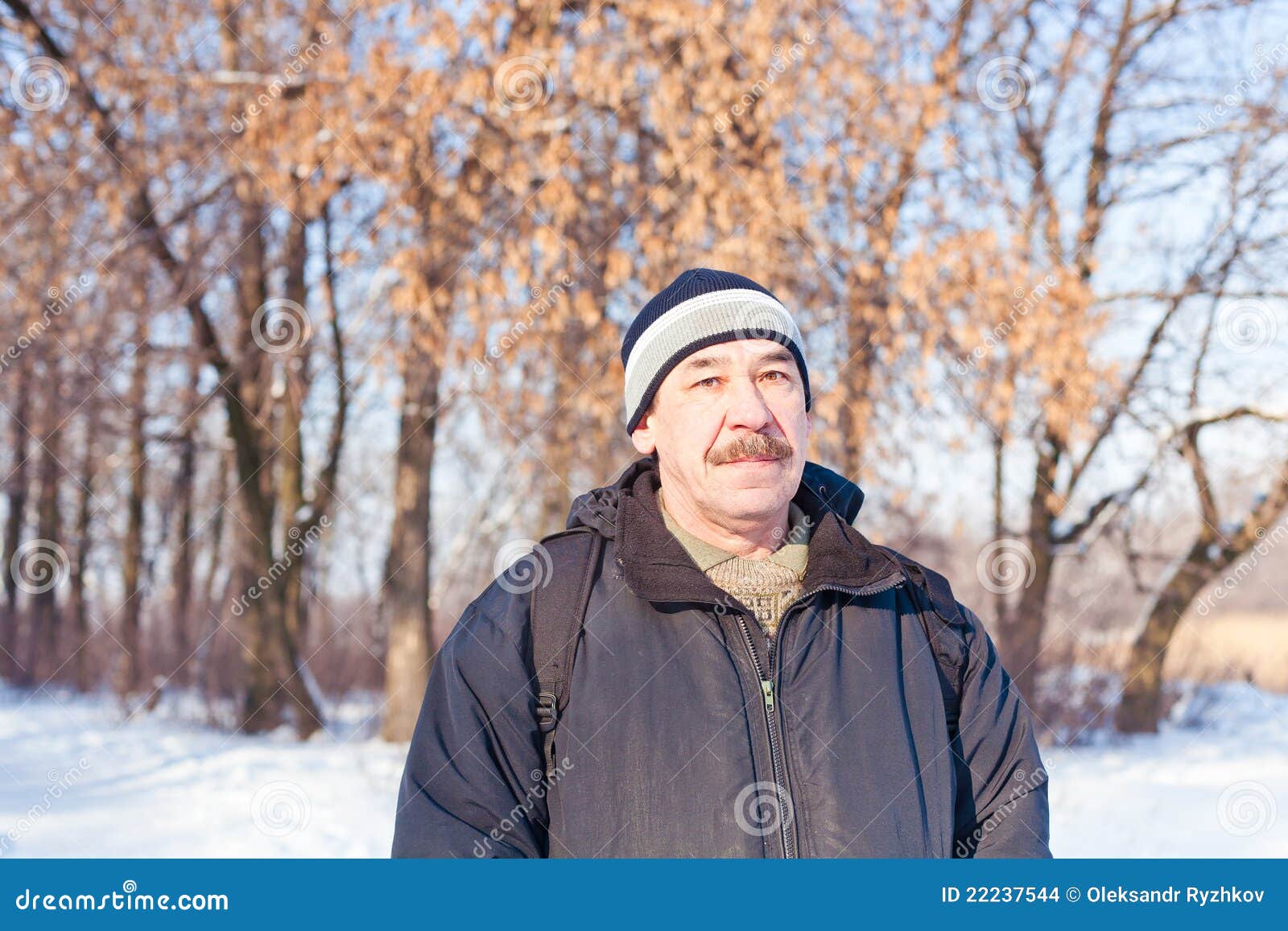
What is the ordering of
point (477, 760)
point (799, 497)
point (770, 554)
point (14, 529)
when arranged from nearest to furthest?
point (477, 760), point (770, 554), point (799, 497), point (14, 529)

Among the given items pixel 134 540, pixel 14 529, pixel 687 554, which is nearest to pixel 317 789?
pixel 687 554

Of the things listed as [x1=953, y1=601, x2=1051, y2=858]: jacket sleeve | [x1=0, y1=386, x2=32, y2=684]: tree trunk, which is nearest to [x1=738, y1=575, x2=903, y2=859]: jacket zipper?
[x1=953, y1=601, x2=1051, y2=858]: jacket sleeve

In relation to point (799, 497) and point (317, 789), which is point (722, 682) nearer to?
point (799, 497)

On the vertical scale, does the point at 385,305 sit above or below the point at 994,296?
above

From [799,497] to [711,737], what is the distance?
1.98 ft

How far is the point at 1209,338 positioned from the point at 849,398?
4.65 metres

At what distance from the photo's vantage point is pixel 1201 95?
10906 mm

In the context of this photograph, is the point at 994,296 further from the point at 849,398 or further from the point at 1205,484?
the point at 1205,484

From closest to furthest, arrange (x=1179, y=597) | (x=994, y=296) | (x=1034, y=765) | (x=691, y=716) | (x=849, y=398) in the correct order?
1. (x=691, y=716)
2. (x=1034, y=765)
3. (x=994, y=296)
4. (x=849, y=398)
5. (x=1179, y=597)

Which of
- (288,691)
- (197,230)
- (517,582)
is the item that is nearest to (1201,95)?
(197,230)

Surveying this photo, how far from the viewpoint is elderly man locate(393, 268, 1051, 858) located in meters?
1.84

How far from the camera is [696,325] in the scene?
2205mm

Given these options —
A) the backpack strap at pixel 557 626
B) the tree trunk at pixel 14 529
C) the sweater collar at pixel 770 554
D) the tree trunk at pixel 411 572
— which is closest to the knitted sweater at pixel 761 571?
the sweater collar at pixel 770 554

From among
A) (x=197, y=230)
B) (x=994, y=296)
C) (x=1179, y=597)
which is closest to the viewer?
(x=994, y=296)
